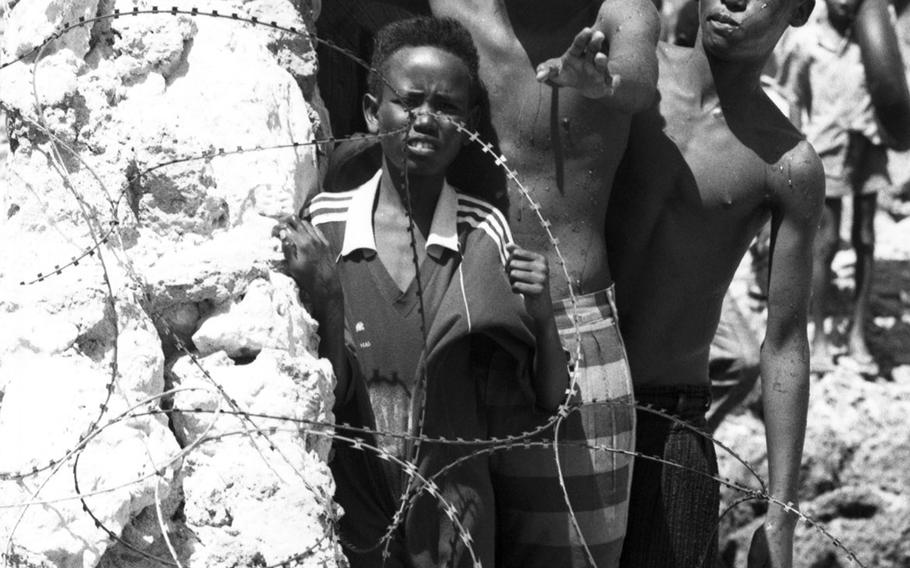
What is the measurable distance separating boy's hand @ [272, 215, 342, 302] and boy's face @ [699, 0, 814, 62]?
3.82 ft

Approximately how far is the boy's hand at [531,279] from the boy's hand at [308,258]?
0.34m

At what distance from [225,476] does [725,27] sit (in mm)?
1652

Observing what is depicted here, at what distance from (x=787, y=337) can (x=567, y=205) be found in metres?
0.68

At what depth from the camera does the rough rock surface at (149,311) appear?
11.0 feet

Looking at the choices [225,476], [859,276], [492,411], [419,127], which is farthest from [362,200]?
[859,276]

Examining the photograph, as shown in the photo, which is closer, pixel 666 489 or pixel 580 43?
pixel 580 43

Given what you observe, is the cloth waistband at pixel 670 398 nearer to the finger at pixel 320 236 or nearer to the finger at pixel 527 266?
the finger at pixel 527 266

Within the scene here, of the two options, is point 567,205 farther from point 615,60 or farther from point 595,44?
point 595,44

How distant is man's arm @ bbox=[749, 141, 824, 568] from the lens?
4.55 meters

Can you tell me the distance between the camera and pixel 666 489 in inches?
186

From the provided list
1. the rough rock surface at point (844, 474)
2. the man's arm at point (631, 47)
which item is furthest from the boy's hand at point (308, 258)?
the rough rock surface at point (844, 474)

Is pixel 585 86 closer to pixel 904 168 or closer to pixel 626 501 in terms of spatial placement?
pixel 626 501

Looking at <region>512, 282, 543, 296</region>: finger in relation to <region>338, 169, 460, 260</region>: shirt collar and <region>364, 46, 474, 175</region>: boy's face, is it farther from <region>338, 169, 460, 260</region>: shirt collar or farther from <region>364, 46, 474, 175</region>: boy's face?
<region>364, 46, 474, 175</region>: boy's face

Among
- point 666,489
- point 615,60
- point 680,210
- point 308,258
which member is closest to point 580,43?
point 615,60
